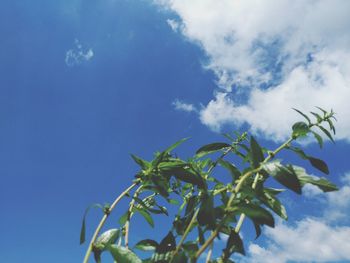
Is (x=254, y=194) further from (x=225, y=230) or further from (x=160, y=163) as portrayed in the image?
(x=160, y=163)

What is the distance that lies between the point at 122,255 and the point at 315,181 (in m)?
0.83

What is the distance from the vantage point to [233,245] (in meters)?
1.49

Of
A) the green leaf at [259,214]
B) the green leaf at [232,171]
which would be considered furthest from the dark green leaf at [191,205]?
the green leaf at [259,214]

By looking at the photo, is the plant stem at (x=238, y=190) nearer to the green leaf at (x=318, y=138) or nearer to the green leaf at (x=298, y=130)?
the green leaf at (x=298, y=130)

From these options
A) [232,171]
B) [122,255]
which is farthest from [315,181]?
[122,255]

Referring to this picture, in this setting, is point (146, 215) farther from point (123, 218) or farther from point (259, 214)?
point (259, 214)

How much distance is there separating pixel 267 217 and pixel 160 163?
70 cm

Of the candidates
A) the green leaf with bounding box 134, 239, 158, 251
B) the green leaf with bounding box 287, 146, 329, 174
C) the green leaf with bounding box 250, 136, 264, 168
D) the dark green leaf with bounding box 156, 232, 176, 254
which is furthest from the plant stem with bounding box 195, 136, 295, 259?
the green leaf with bounding box 134, 239, 158, 251

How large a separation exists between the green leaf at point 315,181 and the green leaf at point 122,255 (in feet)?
2.38

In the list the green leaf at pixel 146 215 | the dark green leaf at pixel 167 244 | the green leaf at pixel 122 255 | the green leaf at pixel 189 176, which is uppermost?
the green leaf at pixel 146 215

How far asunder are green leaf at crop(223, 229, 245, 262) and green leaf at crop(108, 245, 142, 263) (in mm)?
345

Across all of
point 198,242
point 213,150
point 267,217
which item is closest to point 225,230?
point 198,242

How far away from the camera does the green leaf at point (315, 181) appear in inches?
59.4

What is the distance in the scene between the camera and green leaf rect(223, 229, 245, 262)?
147 centimetres
